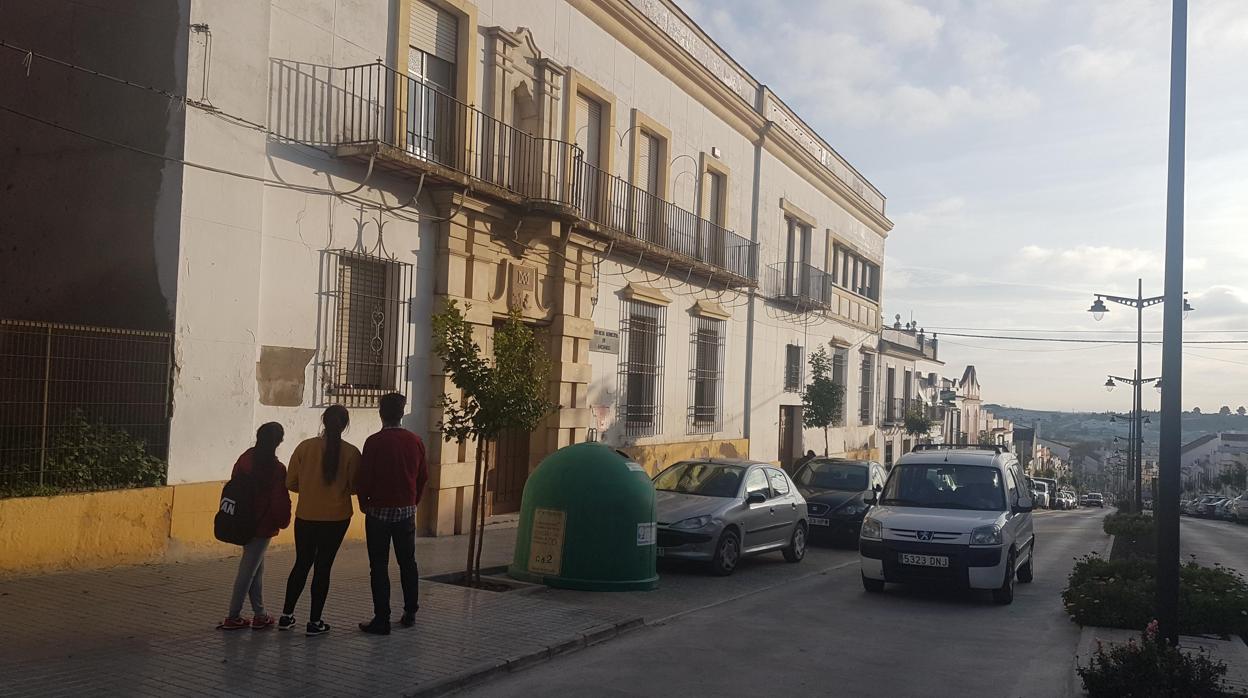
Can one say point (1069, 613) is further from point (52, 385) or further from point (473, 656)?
point (52, 385)

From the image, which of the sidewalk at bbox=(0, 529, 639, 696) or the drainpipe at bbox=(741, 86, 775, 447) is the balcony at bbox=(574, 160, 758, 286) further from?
the sidewalk at bbox=(0, 529, 639, 696)

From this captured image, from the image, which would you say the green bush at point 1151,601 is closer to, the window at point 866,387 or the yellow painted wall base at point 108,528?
the yellow painted wall base at point 108,528

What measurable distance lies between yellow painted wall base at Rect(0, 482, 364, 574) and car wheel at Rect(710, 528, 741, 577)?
561cm

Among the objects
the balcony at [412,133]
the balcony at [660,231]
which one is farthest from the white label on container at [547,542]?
the balcony at [660,231]

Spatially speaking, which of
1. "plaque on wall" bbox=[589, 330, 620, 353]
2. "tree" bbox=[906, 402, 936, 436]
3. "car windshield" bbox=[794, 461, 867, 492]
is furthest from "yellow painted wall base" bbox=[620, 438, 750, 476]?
"tree" bbox=[906, 402, 936, 436]

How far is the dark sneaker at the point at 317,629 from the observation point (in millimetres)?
7637

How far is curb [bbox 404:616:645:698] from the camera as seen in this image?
21.6ft

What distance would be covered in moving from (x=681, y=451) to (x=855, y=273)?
54.3 feet

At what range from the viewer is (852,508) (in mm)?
17547

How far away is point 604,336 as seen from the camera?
1922 centimetres

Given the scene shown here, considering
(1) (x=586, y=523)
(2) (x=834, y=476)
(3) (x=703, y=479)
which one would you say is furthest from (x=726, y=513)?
(2) (x=834, y=476)

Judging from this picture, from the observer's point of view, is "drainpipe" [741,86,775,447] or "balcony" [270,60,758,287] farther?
"drainpipe" [741,86,775,447]

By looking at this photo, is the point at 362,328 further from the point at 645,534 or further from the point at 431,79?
the point at 645,534

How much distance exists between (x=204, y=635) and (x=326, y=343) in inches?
229
